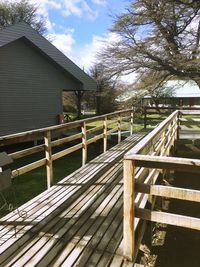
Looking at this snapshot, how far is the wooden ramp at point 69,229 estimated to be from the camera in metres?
2.79

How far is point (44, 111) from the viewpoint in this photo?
503 inches

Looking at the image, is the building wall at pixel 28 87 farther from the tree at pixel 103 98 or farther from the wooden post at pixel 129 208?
the tree at pixel 103 98

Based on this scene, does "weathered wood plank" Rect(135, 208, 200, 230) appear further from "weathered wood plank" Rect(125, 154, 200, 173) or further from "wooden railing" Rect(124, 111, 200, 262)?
"weathered wood plank" Rect(125, 154, 200, 173)

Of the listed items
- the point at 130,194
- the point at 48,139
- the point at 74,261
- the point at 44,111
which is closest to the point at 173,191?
the point at 130,194

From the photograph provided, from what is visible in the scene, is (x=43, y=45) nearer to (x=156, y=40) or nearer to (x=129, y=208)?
(x=156, y=40)

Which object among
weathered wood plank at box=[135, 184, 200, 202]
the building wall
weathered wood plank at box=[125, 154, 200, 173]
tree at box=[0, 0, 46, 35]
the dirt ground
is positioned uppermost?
tree at box=[0, 0, 46, 35]

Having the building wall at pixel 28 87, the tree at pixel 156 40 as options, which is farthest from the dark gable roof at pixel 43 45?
the tree at pixel 156 40

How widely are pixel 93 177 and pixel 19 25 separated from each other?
24.8 ft

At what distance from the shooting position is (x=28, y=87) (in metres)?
11.9

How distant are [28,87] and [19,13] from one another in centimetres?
2222

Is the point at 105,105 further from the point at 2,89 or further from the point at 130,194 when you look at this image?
the point at 130,194

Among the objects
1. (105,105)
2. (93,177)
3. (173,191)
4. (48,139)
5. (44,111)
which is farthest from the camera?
(105,105)

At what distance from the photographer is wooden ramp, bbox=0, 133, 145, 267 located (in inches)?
110

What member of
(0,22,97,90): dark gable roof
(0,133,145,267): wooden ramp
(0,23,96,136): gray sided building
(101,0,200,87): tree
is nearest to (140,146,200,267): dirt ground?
(0,133,145,267): wooden ramp
